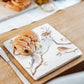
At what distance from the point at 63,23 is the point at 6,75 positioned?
0.42m

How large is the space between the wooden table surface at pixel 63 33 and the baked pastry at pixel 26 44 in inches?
1.9

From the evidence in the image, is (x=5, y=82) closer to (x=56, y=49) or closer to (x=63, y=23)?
(x=56, y=49)

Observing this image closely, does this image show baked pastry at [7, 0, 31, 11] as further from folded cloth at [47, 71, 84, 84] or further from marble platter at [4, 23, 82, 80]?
folded cloth at [47, 71, 84, 84]

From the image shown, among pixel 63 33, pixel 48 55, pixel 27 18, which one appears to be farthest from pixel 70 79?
pixel 27 18

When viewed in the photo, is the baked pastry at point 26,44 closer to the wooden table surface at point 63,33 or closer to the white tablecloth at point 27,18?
the wooden table surface at point 63,33

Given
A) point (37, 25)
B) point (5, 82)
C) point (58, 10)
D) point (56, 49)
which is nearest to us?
point (5, 82)

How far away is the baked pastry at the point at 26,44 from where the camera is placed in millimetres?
690

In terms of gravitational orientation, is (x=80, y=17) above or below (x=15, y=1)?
below

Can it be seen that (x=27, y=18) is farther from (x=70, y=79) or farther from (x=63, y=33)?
(x=70, y=79)

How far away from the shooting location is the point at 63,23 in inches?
35.4

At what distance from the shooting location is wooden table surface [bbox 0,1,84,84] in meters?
0.64

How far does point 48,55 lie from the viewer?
2.34 ft

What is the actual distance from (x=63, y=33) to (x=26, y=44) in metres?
0.23

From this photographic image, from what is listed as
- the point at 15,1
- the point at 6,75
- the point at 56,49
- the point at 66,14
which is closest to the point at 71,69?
the point at 56,49
